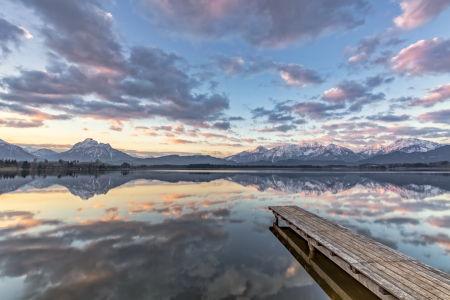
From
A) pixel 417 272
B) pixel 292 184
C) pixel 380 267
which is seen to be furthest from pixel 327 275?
pixel 292 184

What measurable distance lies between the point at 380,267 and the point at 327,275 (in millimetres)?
2808

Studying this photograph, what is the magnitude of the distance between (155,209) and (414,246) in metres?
24.1

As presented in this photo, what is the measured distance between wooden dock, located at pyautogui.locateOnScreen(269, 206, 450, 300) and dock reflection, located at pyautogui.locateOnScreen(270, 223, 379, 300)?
667 mm

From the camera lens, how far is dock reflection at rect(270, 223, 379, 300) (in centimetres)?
991

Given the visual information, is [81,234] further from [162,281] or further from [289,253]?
[289,253]

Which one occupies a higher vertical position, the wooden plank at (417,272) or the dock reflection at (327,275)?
the wooden plank at (417,272)

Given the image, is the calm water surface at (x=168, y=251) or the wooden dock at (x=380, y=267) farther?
the calm water surface at (x=168, y=251)

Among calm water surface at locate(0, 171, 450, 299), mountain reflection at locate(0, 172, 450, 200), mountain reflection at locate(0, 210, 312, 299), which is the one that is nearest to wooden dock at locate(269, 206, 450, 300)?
calm water surface at locate(0, 171, 450, 299)

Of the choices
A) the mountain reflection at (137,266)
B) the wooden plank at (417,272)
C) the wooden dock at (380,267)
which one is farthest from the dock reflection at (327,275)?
the wooden plank at (417,272)

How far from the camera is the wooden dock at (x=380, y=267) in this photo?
794 cm

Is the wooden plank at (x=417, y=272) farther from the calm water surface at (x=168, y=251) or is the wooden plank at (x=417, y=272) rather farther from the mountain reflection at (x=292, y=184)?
the mountain reflection at (x=292, y=184)

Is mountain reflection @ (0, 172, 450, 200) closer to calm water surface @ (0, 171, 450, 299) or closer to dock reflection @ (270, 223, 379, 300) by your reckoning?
calm water surface @ (0, 171, 450, 299)

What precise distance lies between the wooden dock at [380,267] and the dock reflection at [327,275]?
2.19ft

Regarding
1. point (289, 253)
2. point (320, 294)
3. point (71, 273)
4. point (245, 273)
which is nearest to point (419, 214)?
point (289, 253)
